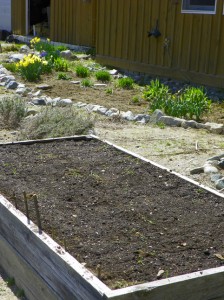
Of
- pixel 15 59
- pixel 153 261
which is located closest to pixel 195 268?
pixel 153 261

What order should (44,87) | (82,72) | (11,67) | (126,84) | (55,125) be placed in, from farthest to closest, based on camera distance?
(11,67)
(82,72)
(126,84)
(44,87)
(55,125)

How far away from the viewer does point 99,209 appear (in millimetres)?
4980

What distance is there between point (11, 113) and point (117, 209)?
4579mm

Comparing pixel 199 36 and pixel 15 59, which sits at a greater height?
pixel 199 36

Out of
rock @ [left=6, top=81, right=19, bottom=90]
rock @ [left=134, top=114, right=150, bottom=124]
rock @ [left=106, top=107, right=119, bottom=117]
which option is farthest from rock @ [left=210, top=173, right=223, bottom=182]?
rock @ [left=6, top=81, right=19, bottom=90]

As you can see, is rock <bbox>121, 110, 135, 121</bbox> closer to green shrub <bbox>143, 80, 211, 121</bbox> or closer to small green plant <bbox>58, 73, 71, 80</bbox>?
green shrub <bbox>143, 80, 211, 121</bbox>

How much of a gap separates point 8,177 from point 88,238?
1.61 metres

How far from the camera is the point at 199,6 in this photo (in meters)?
13.3

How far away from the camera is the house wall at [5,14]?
2516cm

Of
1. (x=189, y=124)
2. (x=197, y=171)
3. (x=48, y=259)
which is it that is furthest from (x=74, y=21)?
(x=48, y=259)

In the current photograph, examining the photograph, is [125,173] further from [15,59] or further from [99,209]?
[15,59]

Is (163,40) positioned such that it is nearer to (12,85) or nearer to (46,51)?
(46,51)

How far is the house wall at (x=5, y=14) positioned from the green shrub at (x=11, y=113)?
54.9ft

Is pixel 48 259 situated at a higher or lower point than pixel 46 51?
higher
